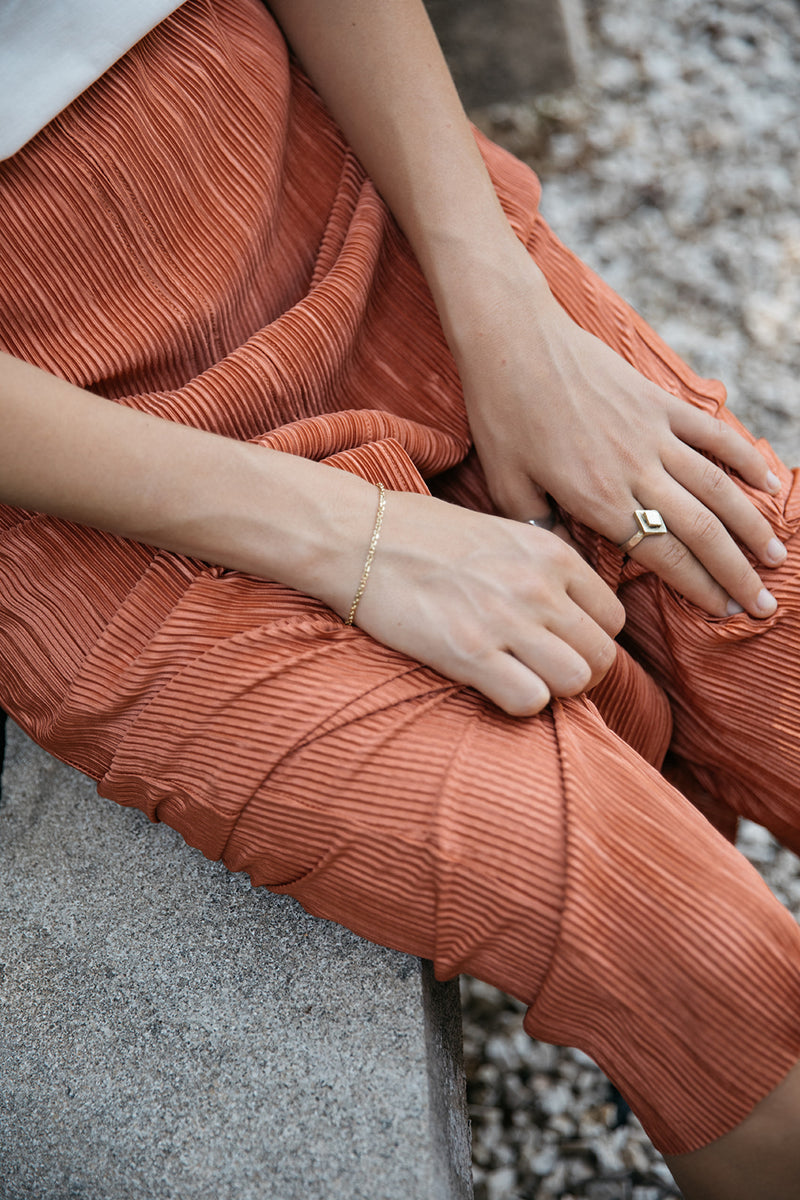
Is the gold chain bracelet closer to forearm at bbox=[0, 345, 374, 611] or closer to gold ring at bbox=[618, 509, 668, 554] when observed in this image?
forearm at bbox=[0, 345, 374, 611]

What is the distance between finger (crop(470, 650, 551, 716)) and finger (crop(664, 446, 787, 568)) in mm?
256

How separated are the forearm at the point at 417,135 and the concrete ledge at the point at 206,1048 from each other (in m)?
0.71

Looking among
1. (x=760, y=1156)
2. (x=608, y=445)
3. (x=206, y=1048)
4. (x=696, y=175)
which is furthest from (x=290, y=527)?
(x=696, y=175)

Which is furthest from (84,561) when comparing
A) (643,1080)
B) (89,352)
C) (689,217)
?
(689,217)

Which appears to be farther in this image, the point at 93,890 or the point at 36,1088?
the point at 93,890

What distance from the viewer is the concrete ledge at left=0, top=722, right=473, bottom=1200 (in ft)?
2.96

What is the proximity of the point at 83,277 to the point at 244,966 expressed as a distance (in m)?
0.73

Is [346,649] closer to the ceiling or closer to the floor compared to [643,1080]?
closer to the ceiling

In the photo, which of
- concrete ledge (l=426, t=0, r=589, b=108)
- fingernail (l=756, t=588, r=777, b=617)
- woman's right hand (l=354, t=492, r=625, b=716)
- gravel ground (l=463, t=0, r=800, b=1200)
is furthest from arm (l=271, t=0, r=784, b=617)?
concrete ledge (l=426, t=0, r=589, b=108)

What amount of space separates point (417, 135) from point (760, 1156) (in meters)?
1.03

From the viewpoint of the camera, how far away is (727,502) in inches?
37.3

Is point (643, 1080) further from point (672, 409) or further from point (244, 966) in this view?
point (672, 409)

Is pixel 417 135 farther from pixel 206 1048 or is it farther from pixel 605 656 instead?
pixel 206 1048

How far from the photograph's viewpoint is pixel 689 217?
2076 millimetres
